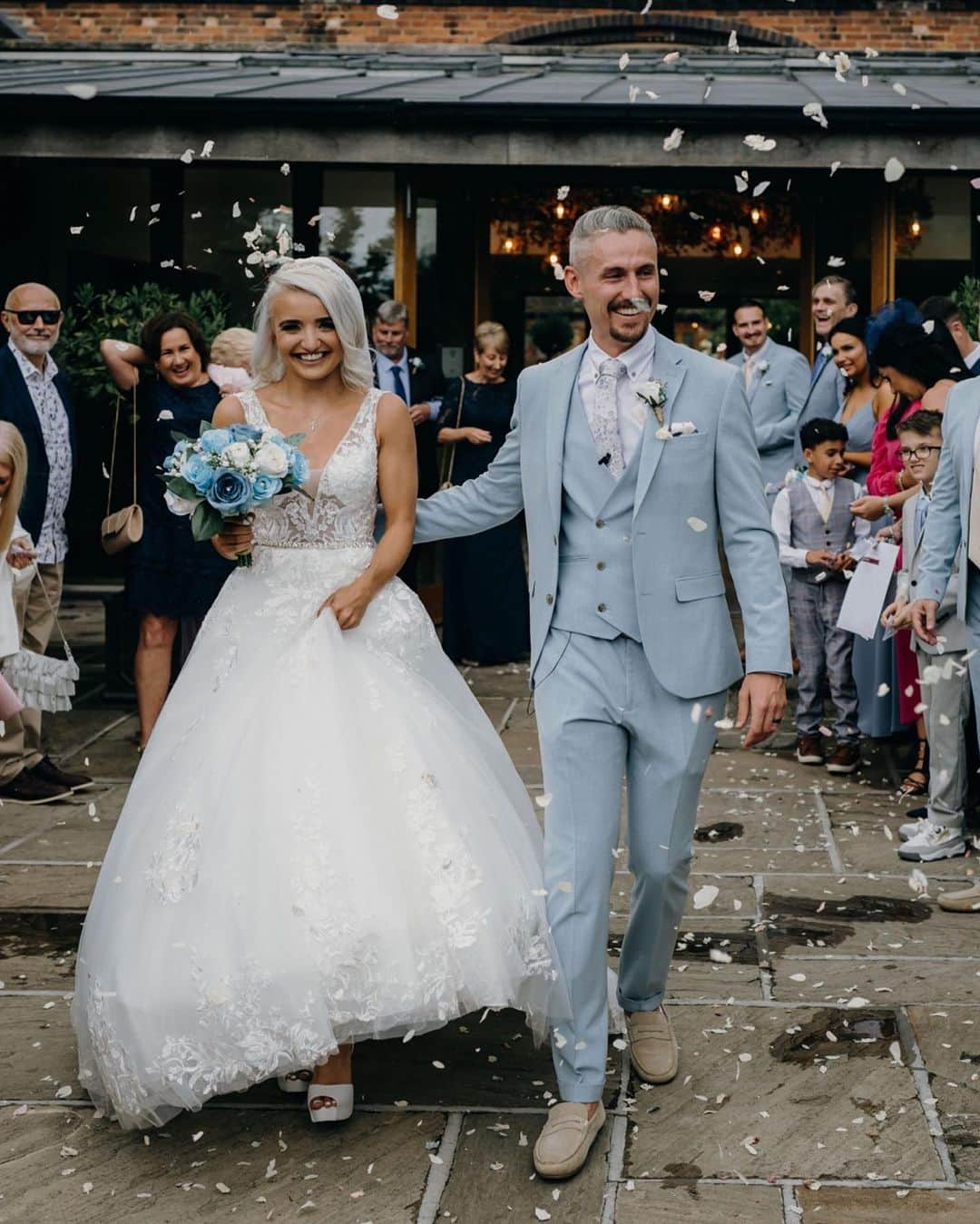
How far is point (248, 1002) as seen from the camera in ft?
11.5

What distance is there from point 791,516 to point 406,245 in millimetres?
4627

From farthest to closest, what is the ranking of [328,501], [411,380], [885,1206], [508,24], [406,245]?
[508,24] < [406,245] < [411,380] < [328,501] < [885,1206]

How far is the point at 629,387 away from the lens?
12.5 feet

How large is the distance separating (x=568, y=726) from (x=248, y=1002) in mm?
914

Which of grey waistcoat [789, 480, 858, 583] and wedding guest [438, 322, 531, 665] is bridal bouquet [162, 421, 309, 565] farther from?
wedding guest [438, 322, 531, 665]

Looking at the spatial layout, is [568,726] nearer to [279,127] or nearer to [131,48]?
[279,127]

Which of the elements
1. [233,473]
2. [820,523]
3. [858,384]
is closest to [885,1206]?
[233,473]

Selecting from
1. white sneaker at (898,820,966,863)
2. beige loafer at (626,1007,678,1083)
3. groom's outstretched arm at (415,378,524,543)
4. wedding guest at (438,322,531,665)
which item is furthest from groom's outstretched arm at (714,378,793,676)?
wedding guest at (438,322,531,665)

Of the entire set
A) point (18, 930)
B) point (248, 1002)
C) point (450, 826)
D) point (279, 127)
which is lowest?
Answer: point (18, 930)

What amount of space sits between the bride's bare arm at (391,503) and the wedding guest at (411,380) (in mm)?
4846

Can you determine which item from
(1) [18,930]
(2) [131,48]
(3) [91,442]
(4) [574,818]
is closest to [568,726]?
(4) [574,818]

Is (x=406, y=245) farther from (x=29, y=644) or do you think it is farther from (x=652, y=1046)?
(x=652, y=1046)

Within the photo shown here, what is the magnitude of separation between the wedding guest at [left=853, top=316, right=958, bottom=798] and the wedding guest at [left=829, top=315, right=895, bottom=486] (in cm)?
32

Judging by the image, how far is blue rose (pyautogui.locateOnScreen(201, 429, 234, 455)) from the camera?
3.98 metres
